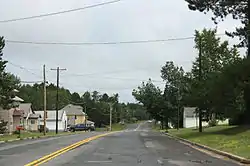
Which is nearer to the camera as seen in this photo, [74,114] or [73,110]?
[74,114]

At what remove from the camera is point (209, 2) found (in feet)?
128

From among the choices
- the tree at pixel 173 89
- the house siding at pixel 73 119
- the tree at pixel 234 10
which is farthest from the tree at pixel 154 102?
the tree at pixel 234 10

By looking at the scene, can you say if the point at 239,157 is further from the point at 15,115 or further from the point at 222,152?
the point at 15,115

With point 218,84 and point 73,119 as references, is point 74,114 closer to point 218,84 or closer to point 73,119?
point 73,119

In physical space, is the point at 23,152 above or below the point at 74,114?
below

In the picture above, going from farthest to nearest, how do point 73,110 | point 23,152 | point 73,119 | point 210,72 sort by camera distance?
point 73,110
point 73,119
point 210,72
point 23,152

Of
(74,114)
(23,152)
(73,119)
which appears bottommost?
(73,119)

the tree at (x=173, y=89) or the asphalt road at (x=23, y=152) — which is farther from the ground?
the tree at (x=173, y=89)

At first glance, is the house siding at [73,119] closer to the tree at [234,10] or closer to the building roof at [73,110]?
the building roof at [73,110]

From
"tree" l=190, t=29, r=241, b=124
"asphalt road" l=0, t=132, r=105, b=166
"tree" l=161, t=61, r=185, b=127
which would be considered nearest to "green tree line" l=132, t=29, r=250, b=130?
"tree" l=190, t=29, r=241, b=124

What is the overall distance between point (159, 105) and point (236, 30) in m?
68.7

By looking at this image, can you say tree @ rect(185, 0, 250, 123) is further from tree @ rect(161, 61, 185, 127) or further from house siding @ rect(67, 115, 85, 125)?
house siding @ rect(67, 115, 85, 125)

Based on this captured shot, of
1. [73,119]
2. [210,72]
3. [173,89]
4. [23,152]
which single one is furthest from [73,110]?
[23,152]

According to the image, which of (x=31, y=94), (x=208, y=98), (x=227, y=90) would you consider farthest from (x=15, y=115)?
(x=31, y=94)
